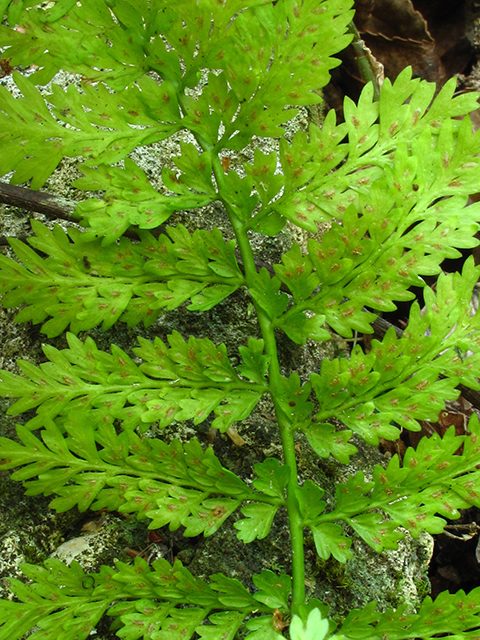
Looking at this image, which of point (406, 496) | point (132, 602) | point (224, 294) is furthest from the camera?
point (224, 294)

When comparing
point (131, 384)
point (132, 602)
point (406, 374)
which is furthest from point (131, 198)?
point (132, 602)

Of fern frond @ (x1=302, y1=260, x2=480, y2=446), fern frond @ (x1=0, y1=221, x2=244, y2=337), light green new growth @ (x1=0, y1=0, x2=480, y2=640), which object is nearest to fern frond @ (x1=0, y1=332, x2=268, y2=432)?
light green new growth @ (x1=0, y1=0, x2=480, y2=640)

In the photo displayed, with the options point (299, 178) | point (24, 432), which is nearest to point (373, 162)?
point (299, 178)

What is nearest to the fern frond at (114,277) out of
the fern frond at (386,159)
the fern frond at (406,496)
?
the fern frond at (386,159)

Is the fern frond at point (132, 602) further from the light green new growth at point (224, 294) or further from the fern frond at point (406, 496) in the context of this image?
the fern frond at point (406, 496)

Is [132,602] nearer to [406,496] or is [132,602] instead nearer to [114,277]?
[406,496]
